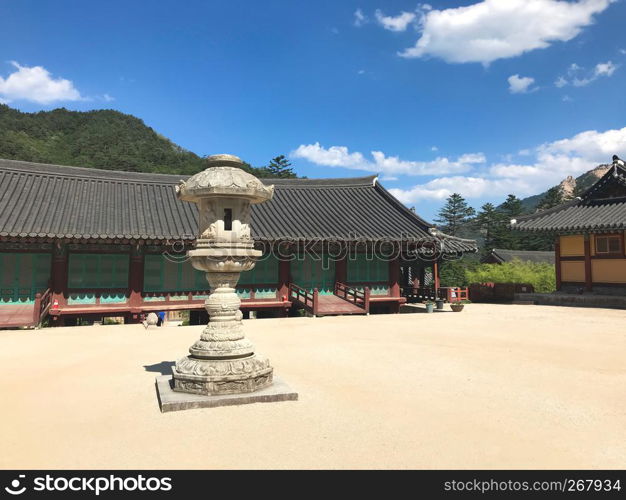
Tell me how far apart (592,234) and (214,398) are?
2193 centimetres

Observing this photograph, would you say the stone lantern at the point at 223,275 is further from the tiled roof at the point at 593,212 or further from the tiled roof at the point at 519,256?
the tiled roof at the point at 519,256

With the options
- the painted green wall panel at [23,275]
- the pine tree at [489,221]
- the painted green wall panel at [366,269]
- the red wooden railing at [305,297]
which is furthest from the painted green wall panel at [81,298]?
the pine tree at [489,221]

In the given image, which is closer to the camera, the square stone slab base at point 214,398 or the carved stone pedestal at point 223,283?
the square stone slab base at point 214,398

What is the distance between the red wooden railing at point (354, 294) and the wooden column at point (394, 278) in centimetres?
157

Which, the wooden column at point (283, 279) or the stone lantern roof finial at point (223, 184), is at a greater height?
the stone lantern roof finial at point (223, 184)

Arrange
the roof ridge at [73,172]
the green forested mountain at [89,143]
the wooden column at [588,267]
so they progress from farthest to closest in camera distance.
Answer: the green forested mountain at [89,143] < the wooden column at [588,267] < the roof ridge at [73,172]

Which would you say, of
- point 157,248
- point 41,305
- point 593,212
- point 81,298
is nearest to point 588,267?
point 593,212

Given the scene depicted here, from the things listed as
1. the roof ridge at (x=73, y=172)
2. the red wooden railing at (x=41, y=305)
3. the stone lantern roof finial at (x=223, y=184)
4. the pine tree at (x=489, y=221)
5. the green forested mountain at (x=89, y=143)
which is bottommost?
the red wooden railing at (x=41, y=305)

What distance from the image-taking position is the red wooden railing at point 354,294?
1702 cm

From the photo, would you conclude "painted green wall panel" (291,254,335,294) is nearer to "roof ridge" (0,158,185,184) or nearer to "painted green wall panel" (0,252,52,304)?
"roof ridge" (0,158,185,184)

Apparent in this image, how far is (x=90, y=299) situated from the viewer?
14977mm

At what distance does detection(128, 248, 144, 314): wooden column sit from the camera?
15367 mm

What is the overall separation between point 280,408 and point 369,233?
13282 mm

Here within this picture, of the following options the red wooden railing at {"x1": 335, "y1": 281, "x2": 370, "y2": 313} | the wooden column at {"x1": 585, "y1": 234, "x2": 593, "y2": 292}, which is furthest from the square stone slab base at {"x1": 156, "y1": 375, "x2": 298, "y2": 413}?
the wooden column at {"x1": 585, "y1": 234, "x2": 593, "y2": 292}
